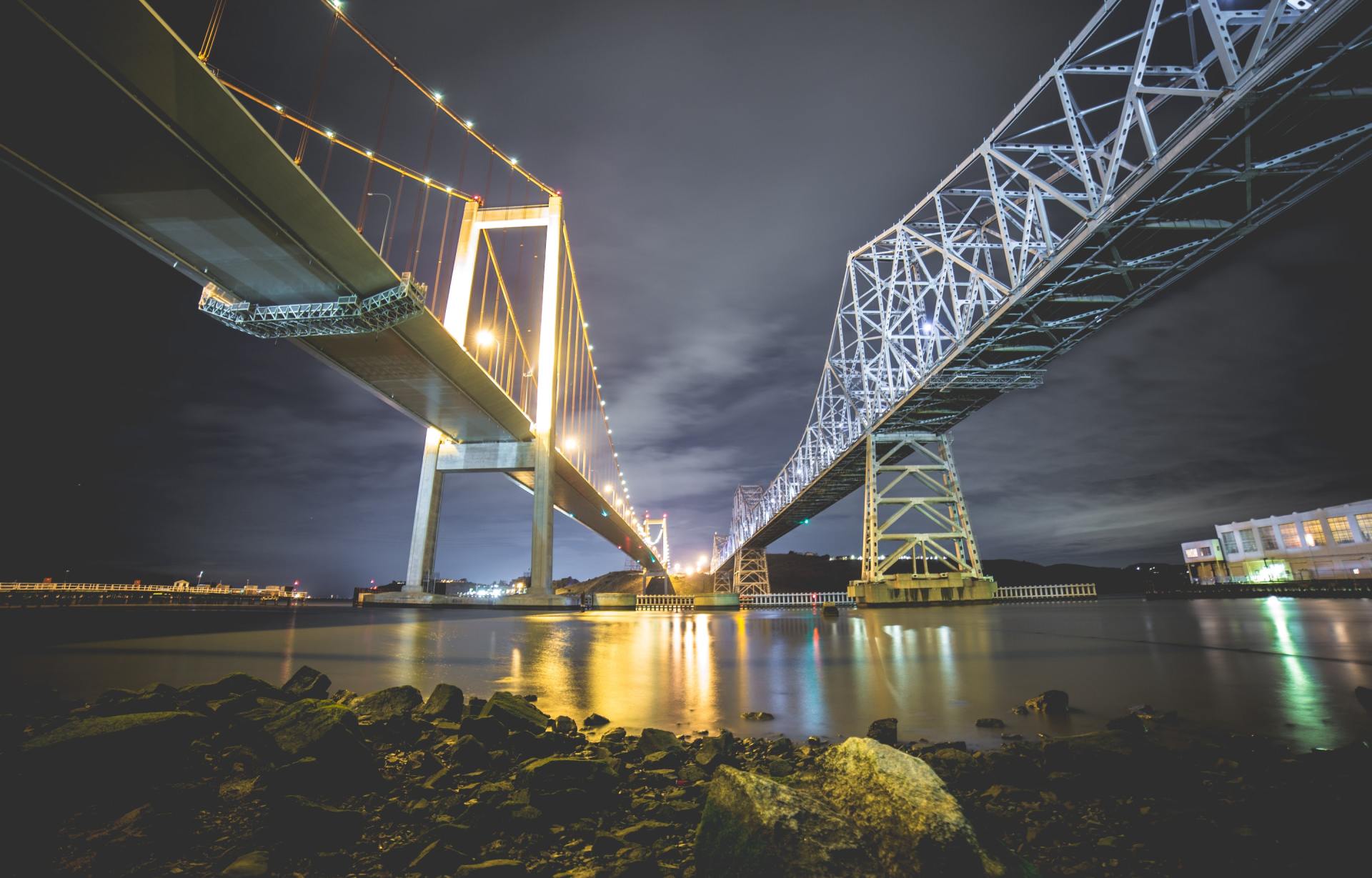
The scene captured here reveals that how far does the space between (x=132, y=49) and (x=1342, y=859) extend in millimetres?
16683

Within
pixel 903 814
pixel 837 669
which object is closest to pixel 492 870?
pixel 903 814

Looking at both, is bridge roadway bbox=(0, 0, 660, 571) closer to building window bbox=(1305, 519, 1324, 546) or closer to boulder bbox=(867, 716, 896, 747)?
boulder bbox=(867, 716, 896, 747)

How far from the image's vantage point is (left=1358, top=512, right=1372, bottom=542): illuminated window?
38.2 metres

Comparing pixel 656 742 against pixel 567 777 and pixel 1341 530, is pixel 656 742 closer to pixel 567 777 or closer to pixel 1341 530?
pixel 567 777

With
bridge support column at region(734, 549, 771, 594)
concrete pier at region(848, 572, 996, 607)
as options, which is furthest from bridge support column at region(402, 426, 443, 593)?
bridge support column at region(734, 549, 771, 594)

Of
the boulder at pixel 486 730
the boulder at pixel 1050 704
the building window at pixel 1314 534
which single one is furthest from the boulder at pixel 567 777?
the building window at pixel 1314 534

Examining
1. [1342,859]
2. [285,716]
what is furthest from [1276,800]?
[285,716]

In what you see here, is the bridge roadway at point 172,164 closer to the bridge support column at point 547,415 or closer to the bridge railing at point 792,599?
the bridge support column at point 547,415

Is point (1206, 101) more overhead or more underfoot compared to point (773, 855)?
more overhead

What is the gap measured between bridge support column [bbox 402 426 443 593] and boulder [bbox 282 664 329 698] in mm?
27427

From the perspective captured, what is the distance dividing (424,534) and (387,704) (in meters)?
28.7

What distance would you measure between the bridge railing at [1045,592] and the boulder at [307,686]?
3372cm

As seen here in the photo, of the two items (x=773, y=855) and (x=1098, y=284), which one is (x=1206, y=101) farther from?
(x=773, y=855)

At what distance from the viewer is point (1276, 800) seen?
1.81 m
